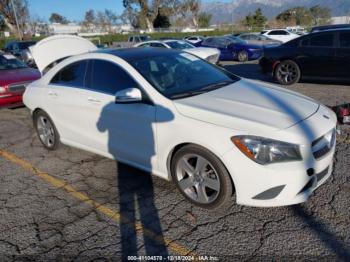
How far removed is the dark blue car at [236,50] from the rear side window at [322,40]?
23.6 feet

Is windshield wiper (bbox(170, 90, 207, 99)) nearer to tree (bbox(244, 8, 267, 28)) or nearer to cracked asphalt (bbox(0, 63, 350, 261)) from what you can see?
cracked asphalt (bbox(0, 63, 350, 261))

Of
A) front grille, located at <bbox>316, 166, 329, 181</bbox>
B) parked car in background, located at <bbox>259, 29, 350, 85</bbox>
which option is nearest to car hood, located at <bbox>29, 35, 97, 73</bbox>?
front grille, located at <bbox>316, 166, 329, 181</bbox>

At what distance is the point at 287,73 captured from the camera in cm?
887

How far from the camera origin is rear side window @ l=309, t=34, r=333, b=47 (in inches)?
316

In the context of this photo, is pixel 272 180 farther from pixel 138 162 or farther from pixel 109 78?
pixel 109 78

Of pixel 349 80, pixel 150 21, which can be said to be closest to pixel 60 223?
pixel 349 80

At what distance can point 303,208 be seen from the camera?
3145 millimetres

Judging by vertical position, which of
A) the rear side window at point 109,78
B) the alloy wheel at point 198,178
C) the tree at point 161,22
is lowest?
the alloy wheel at point 198,178

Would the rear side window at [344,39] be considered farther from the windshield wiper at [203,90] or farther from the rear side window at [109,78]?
the rear side window at [109,78]

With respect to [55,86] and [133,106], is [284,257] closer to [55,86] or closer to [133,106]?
[133,106]

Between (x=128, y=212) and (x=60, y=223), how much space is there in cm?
67

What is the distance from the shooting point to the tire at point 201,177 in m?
2.91

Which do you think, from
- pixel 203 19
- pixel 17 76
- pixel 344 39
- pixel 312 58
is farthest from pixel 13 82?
pixel 203 19

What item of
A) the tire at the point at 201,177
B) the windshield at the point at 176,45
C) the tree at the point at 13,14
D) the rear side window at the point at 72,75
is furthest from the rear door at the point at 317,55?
the tree at the point at 13,14
